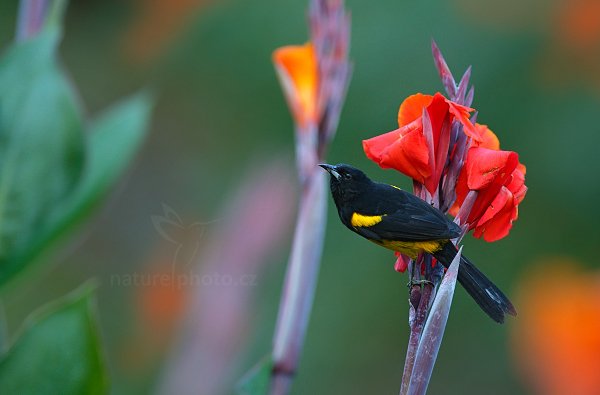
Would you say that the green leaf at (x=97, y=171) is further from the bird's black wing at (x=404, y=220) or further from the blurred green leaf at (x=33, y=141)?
the bird's black wing at (x=404, y=220)

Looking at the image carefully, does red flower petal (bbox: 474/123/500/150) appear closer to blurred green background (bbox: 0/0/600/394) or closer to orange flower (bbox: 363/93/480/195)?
orange flower (bbox: 363/93/480/195)

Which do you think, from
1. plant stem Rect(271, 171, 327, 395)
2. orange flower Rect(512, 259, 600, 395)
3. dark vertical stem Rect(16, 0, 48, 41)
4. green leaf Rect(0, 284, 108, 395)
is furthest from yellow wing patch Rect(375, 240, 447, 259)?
orange flower Rect(512, 259, 600, 395)

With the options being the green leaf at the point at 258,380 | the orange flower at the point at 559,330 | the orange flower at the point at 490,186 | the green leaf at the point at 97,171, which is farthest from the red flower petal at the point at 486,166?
the orange flower at the point at 559,330

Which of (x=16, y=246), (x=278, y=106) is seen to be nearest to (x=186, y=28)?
(x=278, y=106)

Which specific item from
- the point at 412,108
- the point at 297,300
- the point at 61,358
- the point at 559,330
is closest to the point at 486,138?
the point at 412,108

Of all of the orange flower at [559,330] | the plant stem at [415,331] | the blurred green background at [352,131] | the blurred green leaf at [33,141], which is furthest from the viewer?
the blurred green background at [352,131]

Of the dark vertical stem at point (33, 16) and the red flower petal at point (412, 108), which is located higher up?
the dark vertical stem at point (33, 16)
